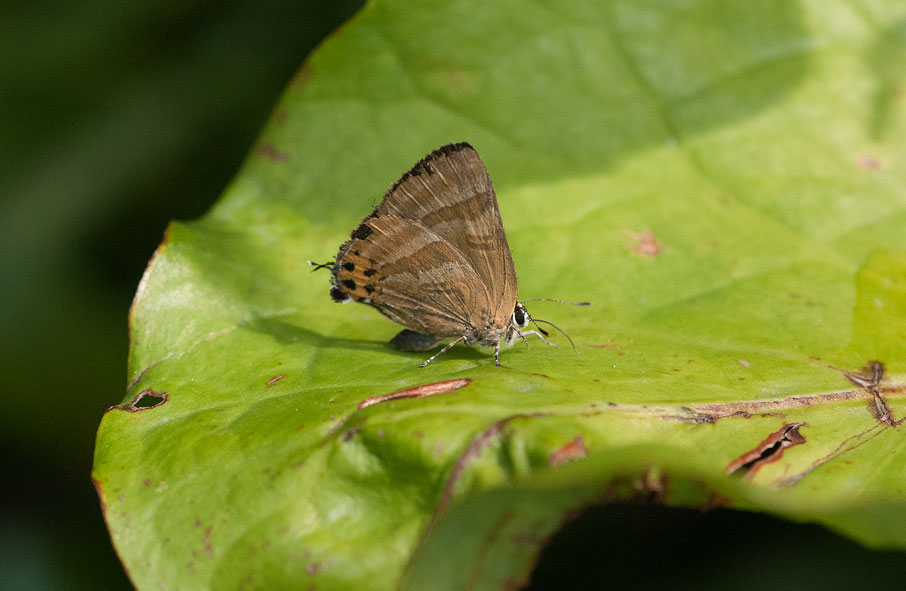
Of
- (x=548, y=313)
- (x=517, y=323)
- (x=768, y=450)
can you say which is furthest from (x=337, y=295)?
(x=768, y=450)

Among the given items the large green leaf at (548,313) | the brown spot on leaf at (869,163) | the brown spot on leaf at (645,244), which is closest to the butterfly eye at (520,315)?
the large green leaf at (548,313)

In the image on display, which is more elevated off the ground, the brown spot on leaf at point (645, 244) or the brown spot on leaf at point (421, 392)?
the brown spot on leaf at point (645, 244)

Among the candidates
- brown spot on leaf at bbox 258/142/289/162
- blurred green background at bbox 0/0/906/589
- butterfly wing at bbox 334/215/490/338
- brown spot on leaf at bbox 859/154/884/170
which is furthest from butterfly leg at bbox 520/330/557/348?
blurred green background at bbox 0/0/906/589

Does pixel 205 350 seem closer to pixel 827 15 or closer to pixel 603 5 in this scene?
pixel 603 5

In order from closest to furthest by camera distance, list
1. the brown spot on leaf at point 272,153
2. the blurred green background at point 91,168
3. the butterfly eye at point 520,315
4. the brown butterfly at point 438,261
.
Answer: the brown butterfly at point 438,261 < the butterfly eye at point 520,315 < the brown spot on leaf at point 272,153 < the blurred green background at point 91,168

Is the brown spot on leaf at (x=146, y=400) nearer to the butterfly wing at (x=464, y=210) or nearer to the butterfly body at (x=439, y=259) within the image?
the butterfly body at (x=439, y=259)

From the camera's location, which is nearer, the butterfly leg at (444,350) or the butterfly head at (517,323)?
the butterfly leg at (444,350)

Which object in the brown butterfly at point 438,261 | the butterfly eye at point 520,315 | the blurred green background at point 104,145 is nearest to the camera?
the brown butterfly at point 438,261

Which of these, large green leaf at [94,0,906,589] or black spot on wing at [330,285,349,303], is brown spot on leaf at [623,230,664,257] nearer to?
large green leaf at [94,0,906,589]
